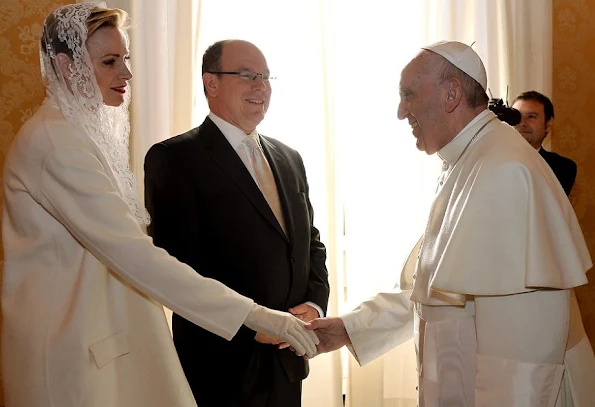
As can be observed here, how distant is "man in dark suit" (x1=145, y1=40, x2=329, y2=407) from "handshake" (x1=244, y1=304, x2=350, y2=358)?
0.10 metres

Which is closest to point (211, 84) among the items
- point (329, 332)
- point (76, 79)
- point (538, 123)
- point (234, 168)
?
point (234, 168)

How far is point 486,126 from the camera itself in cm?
232

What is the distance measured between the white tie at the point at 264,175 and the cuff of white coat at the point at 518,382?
1110 millimetres

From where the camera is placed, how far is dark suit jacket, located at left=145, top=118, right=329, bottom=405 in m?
2.78

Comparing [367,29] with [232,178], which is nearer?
[232,178]

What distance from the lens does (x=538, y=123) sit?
402cm

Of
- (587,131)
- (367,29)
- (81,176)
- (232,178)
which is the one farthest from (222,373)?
(587,131)

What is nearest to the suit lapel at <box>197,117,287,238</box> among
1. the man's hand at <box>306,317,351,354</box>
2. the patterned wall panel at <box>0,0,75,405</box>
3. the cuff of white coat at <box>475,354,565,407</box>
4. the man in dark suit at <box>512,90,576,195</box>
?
the man's hand at <box>306,317,351,354</box>

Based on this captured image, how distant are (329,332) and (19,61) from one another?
83.1 inches

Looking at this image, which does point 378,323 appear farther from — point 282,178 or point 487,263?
point 487,263

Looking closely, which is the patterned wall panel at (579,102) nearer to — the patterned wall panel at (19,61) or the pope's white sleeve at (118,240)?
the patterned wall panel at (19,61)

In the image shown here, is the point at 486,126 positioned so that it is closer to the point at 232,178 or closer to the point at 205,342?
the point at 232,178

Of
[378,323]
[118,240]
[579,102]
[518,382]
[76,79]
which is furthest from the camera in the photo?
[579,102]

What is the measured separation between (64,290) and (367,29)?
2480mm
